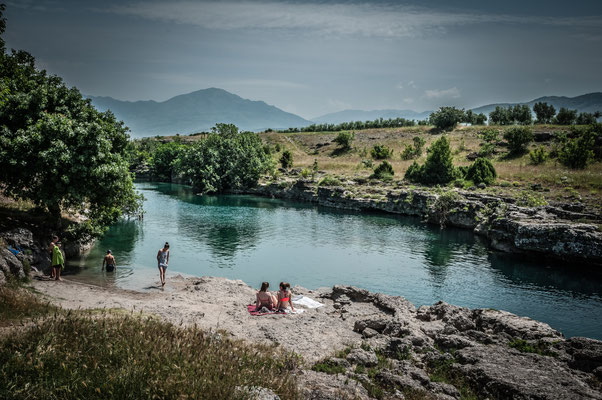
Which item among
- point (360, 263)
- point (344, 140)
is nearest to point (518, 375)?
point (360, 263)

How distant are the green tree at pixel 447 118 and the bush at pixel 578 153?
4175 cm


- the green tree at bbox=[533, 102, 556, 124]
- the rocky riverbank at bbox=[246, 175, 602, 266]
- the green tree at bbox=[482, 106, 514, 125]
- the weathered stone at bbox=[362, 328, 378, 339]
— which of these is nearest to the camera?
the weathered stone at bbox=[362, 328, 378, 339]

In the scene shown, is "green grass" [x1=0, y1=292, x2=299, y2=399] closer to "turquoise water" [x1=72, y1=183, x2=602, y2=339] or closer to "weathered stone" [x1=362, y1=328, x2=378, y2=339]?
"weathered stone" [x1=362, y1=328, x2=378, y2=339]

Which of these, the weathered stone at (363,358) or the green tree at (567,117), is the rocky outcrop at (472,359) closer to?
the weathered stone at (363,358)

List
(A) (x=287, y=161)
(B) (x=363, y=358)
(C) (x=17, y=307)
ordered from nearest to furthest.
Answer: (C) (x=17, y=307)
(B) (x=363, y=358)
(A) (x=287, y=161)

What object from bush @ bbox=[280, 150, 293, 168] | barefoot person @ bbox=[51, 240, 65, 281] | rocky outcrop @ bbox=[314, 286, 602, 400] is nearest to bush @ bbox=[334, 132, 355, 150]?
bush @ bbox=[280, 150, 293, 168]

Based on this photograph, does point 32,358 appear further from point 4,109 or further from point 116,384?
point 4,109

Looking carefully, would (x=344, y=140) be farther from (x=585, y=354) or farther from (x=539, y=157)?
(x=585, y=354)

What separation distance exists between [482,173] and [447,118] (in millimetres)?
54414

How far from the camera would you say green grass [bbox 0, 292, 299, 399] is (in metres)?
5.74

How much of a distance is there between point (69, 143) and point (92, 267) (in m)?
8.48

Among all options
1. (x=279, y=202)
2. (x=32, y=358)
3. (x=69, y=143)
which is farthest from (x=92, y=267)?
(x=279, y=202)

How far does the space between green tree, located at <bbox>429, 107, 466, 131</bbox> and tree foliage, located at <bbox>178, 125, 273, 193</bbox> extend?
59.0 m

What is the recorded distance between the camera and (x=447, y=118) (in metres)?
111
